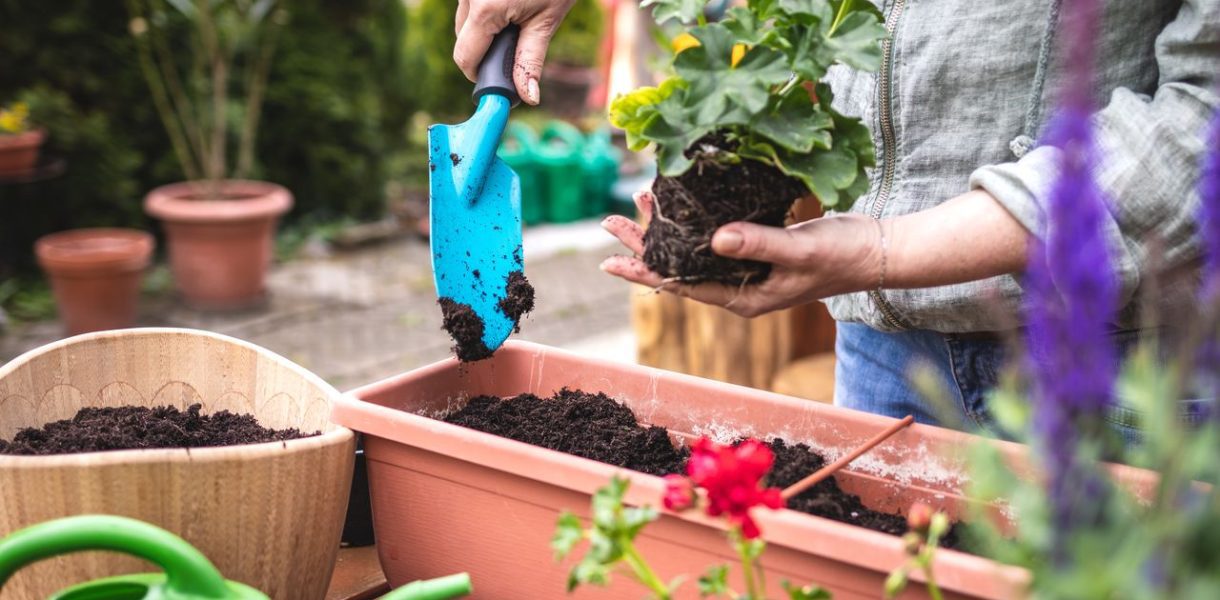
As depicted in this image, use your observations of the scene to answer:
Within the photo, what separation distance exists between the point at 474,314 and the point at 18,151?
12.6 feet

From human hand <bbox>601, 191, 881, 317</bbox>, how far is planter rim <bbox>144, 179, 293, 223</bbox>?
413cm

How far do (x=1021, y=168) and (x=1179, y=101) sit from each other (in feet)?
0.57

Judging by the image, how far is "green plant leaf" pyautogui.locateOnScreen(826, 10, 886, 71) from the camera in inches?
43.7

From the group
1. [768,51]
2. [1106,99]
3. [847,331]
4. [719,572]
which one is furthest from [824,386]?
[719,572]

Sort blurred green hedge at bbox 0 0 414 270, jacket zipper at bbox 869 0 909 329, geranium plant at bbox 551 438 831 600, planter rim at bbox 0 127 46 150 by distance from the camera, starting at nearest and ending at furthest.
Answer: geranium plant at bbox 551 438 831 600 < jacket zipper at bbox 869 0 909 329 < planter rim at bbox 0 127 46 150 < blurred green hedge at bbox 0 0 414 270

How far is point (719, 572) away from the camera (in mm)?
872

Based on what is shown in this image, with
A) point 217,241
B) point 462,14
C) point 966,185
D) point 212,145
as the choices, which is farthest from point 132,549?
point 212,145

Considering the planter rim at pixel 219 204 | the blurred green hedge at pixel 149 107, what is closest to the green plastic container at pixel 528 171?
the blurred green hedge at pixel 149 107

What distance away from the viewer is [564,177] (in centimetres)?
709

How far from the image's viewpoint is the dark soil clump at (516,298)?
146 cm

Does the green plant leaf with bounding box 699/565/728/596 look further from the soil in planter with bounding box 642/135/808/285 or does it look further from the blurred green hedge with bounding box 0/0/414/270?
the blurred green hedge with bounding box 0/0/414/270

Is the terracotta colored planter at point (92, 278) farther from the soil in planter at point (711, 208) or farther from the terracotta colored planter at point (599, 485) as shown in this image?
the soil in planter at point (711, 208)

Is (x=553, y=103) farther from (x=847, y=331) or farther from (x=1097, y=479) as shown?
(x=1097, y=479)

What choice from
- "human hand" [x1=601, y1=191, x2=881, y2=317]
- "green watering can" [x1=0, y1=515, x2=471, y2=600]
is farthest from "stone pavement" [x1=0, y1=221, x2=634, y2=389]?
"green watering can" [x1=0, y1=515, x2=471, y2=600]
